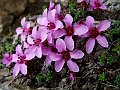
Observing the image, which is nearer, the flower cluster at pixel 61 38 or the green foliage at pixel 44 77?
the flower cluster at pixel 61 38

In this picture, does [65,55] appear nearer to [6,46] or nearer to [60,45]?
[60,45]

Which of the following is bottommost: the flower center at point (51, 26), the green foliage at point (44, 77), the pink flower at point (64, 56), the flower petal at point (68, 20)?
the green foliage at point (44, 77)

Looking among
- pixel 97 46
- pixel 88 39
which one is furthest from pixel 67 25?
pixel 97 46

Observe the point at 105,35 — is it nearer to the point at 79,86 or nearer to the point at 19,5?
the point at 79,86

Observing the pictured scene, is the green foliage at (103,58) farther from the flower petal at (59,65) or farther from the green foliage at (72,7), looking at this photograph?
the green foliage at (72,7)

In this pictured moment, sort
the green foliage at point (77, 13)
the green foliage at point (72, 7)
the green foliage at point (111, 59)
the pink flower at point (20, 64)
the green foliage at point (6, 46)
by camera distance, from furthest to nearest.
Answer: the green foliage at point (6, 46), the green foliage at point (72, 7), the green foliage at point (77, 13), the pink flower at point (20, 64), the green foliage at point (111, 59)

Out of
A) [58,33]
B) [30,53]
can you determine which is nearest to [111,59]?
[58,33]

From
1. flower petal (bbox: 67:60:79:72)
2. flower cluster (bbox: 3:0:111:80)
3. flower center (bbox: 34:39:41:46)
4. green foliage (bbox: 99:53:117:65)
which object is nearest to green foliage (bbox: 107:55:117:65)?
green foliage (bbox: 99:53:117:65)

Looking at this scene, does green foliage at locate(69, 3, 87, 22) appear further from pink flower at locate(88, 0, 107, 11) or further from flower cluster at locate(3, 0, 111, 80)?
flower cluster at locate(3, 0, 111, 80)

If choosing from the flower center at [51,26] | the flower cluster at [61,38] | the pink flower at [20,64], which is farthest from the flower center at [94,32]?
the pink flower at [20,64]
